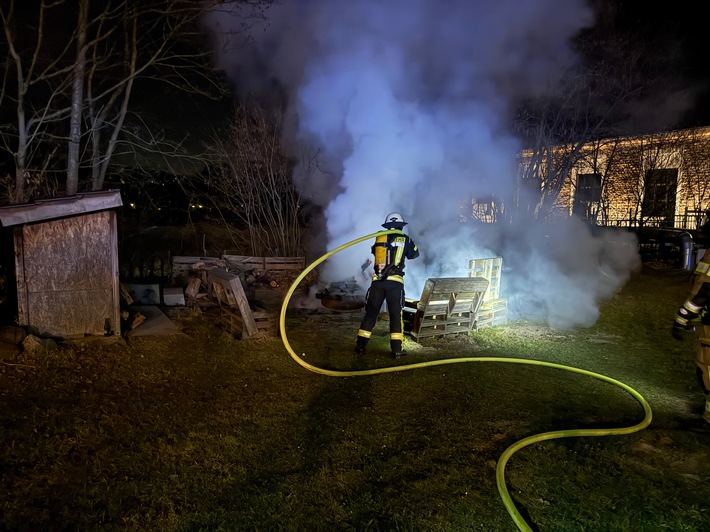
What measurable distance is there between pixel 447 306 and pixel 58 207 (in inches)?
222

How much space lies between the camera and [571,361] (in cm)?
649

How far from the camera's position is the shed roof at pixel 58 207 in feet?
18.4

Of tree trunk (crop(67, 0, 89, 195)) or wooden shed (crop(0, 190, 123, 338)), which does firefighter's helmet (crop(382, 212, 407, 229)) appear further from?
tree trunk (crop(67, 0, 89, 195))

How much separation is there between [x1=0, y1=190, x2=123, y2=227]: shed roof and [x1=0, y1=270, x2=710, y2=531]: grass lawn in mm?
1702

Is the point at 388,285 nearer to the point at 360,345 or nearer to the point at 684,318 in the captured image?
the point at 360,345

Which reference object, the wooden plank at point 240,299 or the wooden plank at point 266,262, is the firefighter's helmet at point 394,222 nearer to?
the wooden plank at point 240,299

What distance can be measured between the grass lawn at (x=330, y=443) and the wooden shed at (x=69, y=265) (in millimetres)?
468

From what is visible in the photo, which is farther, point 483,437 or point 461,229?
point 461,229

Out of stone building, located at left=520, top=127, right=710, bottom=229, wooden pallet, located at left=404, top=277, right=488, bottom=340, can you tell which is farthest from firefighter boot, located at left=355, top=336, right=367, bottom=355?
stone building, located at left=520, top=127, right=710, bottom=229

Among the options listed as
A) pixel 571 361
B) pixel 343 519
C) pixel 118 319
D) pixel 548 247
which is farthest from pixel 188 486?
pixel 548 247

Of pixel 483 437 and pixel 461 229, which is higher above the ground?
pixel 461 229

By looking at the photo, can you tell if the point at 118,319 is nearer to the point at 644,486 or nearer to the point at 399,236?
the point at 399,236

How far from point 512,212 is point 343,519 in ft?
47.2

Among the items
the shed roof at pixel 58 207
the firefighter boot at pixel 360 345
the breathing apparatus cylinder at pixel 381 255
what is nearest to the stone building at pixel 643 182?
the breathing apparatus cylinder at pixel 381 255
